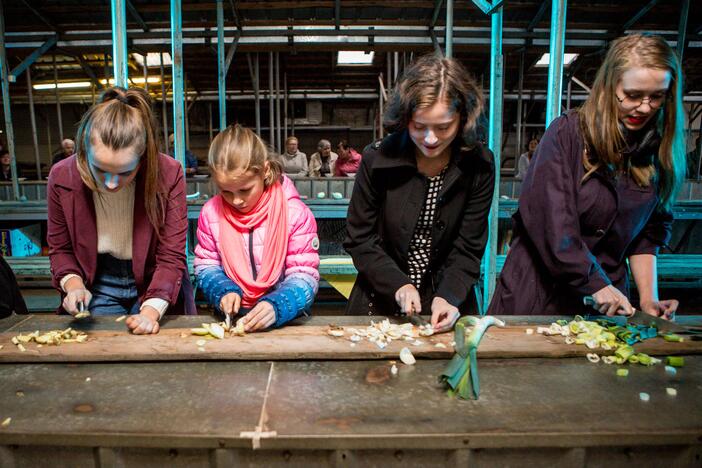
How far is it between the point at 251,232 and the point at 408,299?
0.70 m

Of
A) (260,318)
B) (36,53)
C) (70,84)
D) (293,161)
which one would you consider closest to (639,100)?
(260,318)

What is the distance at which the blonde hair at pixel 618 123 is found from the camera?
4.87 feet

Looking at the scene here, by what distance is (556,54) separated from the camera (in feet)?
7.78

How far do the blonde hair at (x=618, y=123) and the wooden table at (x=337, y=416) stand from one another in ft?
2.31

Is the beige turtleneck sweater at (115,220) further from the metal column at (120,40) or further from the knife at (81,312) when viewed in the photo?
the metal column at (120,40)

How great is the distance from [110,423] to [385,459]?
0.63m

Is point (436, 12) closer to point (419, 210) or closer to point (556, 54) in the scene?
point (556, 54)

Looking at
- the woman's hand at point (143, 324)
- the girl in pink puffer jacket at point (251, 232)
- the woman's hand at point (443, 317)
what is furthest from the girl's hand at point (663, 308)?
the woman's hand at point (143, 324)

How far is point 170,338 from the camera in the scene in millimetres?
1523

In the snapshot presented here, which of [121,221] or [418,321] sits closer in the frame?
[418,321]

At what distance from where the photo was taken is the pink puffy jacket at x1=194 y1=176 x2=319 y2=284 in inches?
73.7

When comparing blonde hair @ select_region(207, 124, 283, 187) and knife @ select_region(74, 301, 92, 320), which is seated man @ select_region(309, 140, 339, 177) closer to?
blonde hair @ select_region(207, 124, 283, 187)

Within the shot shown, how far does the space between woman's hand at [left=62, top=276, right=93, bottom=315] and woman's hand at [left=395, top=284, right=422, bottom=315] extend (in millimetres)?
1175

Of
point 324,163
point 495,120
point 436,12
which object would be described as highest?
point 436,12
